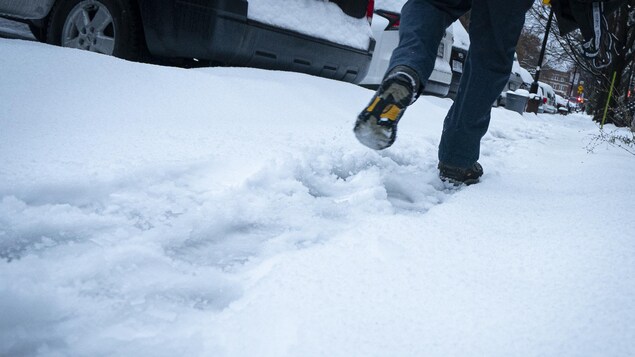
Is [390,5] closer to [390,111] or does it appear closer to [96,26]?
[96,26]

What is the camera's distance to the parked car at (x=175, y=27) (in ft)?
6.41

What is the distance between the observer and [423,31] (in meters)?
1.37

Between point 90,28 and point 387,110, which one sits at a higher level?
point 90,28

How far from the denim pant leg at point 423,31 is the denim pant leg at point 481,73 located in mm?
103

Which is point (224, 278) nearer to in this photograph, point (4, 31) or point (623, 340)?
point (623, 340)

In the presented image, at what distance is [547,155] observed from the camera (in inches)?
97.6

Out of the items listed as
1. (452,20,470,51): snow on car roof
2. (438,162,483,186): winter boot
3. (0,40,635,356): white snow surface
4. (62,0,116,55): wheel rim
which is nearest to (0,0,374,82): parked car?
(62,0,116,55): wheel rim

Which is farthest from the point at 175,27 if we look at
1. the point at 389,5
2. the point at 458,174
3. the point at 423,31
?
the point at 389,5

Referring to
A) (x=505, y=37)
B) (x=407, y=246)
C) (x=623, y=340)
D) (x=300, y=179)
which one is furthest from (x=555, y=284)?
(x=505, y=37)

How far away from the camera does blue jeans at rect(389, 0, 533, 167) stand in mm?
1310

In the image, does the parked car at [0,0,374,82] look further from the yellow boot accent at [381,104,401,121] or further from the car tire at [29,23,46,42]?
the yellow boot accent at [381,104,401,121]

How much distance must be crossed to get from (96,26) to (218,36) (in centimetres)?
62

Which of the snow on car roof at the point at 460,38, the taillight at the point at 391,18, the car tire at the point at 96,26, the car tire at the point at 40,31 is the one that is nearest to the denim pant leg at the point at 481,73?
the car tire at the point at 96,26

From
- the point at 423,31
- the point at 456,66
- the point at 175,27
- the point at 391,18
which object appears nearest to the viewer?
the point at 423,31
